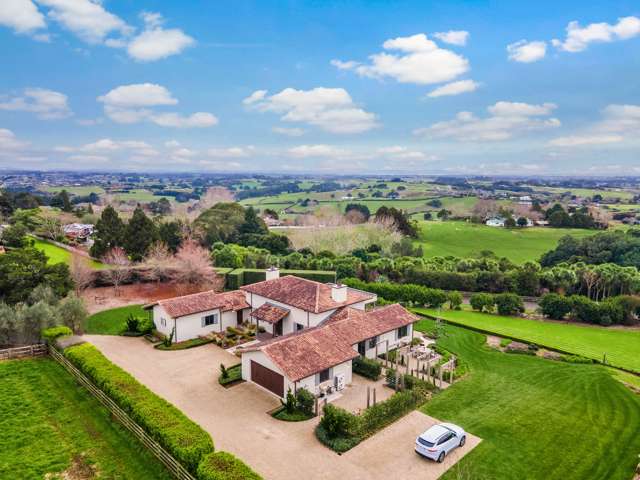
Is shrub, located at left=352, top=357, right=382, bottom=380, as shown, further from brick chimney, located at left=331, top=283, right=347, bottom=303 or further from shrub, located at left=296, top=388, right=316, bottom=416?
brick chimney, located at left=331, top=283, right=347, bottom=303

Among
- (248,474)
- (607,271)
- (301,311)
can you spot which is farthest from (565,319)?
(248,474)

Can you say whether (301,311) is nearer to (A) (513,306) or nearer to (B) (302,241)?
(A) (513,306)

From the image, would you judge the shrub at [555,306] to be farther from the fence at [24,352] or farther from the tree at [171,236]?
the tree at [171,236]

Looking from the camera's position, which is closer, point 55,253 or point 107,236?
point 107,236

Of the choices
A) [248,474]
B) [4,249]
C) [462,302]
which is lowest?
[462,302]

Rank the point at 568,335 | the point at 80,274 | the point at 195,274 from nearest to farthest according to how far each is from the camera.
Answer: the point at 568,335, the point at 80,274, the point at 195,274

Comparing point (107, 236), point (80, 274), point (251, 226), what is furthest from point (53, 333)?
point (251, 226)

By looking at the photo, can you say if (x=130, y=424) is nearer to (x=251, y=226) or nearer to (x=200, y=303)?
(x=200, y=303)
